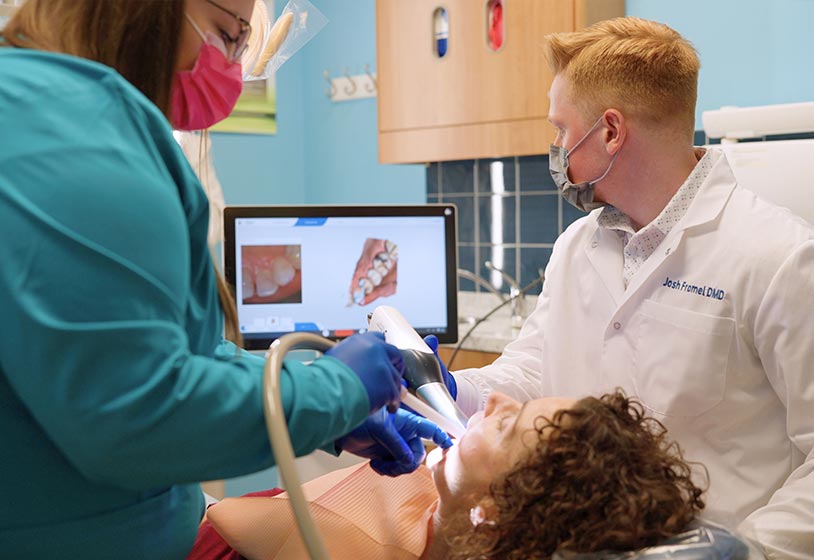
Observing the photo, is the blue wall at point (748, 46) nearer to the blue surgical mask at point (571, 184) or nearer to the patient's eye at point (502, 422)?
the blue surgical mask at point (571, 184)

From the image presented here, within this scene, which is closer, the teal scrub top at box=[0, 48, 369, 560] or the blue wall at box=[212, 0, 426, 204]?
the teal scrub top at box=[0, 48, 369, 560]

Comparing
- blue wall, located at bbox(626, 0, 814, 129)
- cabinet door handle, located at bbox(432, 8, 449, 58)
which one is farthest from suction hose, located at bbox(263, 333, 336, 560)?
cabinet door handle, located at bbox(432, 8, 449, 58)

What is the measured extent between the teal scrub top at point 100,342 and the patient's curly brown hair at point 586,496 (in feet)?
1.23

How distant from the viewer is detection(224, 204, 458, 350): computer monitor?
2.70m

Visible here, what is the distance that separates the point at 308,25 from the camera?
5.09ft

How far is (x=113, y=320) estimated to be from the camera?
724 mm

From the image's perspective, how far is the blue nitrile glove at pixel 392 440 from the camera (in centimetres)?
113

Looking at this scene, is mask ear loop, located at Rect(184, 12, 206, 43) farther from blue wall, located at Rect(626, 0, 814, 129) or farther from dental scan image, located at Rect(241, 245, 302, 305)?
blue wall, located at Rect(626, 0, 814, 129)

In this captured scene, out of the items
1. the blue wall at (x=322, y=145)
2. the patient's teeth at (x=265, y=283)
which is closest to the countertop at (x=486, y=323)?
the blue wall at (x=322, y=145)

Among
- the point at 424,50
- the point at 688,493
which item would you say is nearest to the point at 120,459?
the point at 688,493

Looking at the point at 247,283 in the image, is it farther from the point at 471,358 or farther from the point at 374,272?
the point at 471,358

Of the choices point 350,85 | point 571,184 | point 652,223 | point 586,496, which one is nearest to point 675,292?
point 652,223

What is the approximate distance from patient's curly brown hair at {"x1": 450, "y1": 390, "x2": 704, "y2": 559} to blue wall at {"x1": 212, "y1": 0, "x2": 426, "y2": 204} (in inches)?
106

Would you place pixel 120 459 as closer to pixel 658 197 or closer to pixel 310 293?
pixel 658 197
